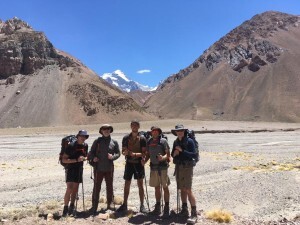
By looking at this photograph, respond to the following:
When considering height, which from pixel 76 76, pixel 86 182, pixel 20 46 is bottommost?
pixel 86 182

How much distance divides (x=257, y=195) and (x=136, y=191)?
162 inches

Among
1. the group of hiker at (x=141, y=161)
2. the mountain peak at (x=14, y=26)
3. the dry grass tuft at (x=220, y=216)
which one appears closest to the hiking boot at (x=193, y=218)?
the group of hiker at (x=141, y=161)

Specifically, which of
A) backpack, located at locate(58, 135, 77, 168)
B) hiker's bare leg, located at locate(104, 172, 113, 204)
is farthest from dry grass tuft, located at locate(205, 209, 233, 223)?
backpack, located at locate(58, 135, 77, 168)

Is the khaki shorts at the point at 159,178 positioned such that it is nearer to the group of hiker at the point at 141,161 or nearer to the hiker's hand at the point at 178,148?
the group of hiker at the point at 141,161

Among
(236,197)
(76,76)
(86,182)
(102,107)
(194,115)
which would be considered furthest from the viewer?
(194,115)

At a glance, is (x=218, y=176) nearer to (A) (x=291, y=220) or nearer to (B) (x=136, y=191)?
(B) (x=136, y=191)

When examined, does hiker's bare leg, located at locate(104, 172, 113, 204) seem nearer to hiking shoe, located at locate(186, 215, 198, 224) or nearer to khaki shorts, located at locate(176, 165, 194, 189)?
khaki shorts, located at locate(176, 165, 194, 189)

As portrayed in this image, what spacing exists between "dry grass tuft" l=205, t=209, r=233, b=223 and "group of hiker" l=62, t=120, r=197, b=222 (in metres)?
0.54

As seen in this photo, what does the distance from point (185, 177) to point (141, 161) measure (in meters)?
1.23

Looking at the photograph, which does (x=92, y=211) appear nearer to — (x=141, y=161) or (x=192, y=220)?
(x=141, y=161)

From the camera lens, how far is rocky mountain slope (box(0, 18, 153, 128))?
116 metres

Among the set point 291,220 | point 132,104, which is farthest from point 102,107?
point 291,220

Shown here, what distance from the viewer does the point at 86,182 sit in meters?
16.9

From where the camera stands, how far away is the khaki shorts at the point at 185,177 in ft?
32.1
